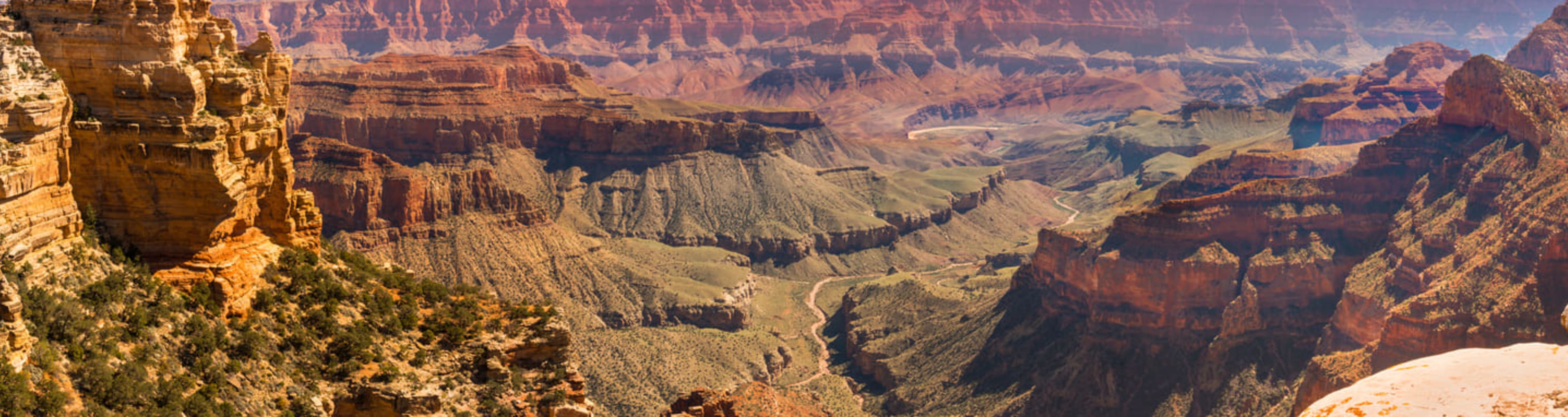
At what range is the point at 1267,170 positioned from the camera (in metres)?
183

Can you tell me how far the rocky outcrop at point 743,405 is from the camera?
61406 millimetres

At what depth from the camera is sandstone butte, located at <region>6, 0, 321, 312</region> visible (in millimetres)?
34375

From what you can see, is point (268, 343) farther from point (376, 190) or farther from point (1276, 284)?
point (1276, 284)

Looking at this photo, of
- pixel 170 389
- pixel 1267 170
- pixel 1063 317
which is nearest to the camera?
pixel 170 389

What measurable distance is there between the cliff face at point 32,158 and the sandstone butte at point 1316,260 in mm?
75461

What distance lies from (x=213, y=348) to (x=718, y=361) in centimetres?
8010

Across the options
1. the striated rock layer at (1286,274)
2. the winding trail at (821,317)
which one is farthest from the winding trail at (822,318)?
the striated rock layer at (1286,274)

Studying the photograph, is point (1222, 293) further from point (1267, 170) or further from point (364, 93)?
point (364, 93)

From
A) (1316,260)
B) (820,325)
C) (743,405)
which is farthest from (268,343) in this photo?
(820,325)

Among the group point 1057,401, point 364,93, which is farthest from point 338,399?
point 364,93

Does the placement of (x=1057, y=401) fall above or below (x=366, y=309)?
below

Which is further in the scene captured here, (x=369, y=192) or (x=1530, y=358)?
(x=369, y=192)

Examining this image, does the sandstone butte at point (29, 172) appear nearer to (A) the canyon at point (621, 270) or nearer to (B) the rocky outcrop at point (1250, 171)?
(A) the canyon at point (621, 270)

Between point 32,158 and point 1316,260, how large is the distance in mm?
98587
